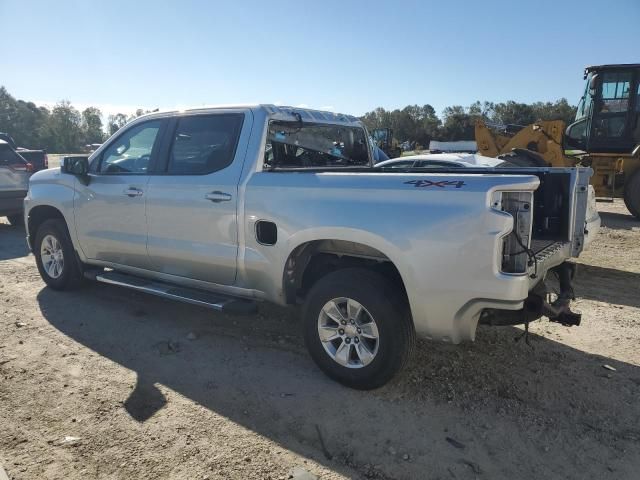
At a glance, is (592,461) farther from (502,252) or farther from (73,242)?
(73,242)

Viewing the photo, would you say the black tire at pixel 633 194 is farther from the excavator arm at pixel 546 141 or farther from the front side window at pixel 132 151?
the front side window at pixel 132 151

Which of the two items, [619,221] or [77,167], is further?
[619,221]

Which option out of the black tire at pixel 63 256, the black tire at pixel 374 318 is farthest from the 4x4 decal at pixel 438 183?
the black tire at pixel 63 256

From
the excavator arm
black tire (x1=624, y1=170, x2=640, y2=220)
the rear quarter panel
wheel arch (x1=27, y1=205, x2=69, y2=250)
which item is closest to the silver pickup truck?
the rear quarter panel

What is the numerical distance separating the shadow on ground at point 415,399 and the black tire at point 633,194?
8.98 metres

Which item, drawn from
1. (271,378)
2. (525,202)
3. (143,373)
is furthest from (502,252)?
(143,373)

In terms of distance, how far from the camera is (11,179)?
31.3ft

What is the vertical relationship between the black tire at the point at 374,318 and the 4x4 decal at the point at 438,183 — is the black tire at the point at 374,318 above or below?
below

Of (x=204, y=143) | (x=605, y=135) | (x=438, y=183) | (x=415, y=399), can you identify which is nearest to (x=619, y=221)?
(x=605, y=135)

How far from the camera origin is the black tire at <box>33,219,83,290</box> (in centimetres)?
552

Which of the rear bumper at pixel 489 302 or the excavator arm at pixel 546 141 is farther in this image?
the excavator arm at pixel 546 141

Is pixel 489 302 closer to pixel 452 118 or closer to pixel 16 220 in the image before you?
pixel 16 220

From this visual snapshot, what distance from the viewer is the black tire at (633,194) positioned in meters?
11.4

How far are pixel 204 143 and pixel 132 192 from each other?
0.94 m
